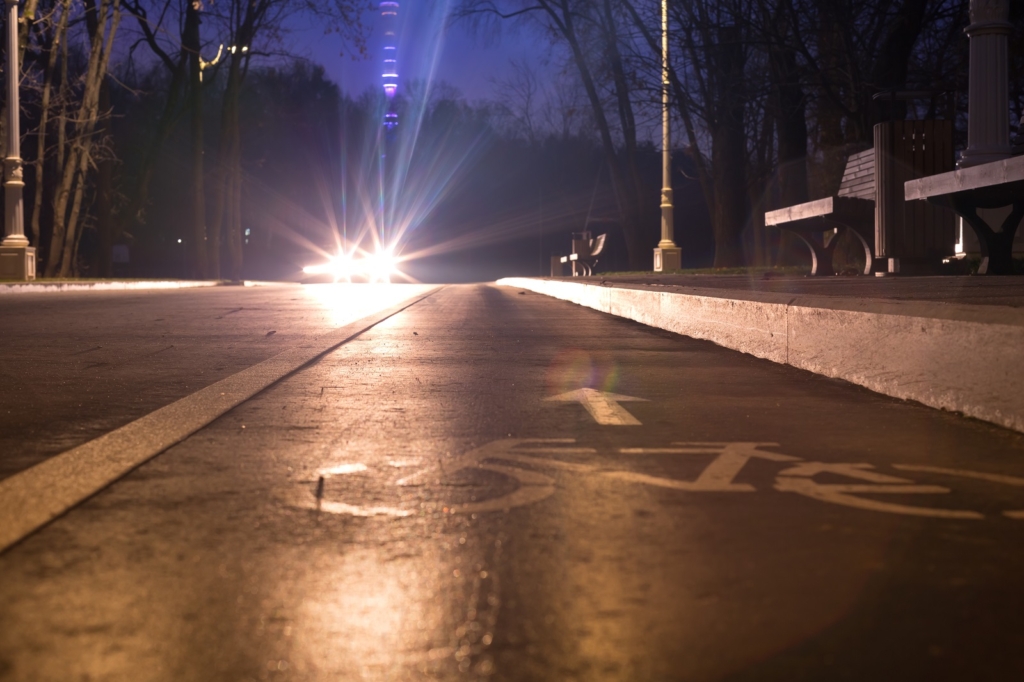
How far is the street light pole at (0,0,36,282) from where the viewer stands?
29.6 m

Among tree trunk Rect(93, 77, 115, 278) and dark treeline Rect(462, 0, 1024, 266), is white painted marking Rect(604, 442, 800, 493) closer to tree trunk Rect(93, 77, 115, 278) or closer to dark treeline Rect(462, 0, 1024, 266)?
dark treeline Rect(462, 0, 1024, 266)

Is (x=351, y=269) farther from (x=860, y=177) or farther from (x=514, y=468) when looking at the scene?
(x=514, y=468)

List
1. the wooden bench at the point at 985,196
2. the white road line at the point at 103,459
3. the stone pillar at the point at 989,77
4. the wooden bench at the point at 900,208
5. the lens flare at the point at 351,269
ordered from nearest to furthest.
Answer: the white road line at the point at 103,459 < the wooden bench at the point at 985,196 < the stone pillar at the point at 989,77 < the wooden bench at the point at 900,208 < the lens flare at the point at 351,269

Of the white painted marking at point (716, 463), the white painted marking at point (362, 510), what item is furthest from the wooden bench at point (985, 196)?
the white painted marking at point (362, 510)

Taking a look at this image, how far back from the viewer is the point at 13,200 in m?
31.0

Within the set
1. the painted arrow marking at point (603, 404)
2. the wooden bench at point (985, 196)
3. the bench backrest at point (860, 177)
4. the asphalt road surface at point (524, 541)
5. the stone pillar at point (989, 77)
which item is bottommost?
the asphalt road surface at point (524, 541)

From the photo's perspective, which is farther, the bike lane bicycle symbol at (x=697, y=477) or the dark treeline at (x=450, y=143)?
the dark treeline at (x=450, y=143)

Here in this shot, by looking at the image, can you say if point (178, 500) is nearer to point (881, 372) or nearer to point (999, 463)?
point (999, 463)

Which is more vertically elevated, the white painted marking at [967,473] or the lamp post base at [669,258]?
the lamp post base at [669,258]

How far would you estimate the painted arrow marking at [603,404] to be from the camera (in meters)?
6.02

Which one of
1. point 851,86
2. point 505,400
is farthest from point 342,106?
point 505,400

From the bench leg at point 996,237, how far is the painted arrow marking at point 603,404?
24.2 ft

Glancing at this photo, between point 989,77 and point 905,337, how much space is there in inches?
364

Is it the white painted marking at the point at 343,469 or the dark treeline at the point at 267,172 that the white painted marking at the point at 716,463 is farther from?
the dark treeline at the point at 267,172
